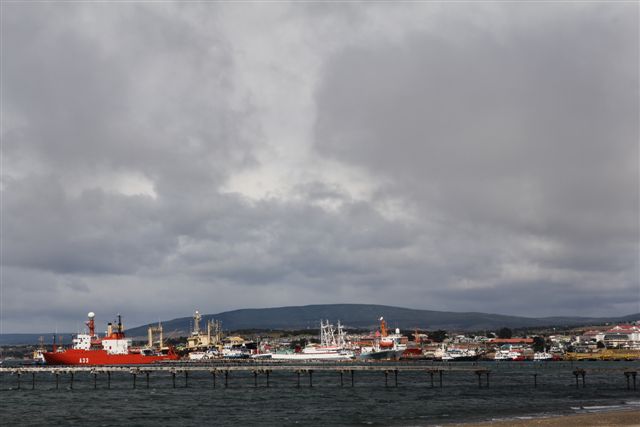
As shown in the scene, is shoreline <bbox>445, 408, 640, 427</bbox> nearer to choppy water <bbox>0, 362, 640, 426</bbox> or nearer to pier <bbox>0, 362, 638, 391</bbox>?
choppy water <bbox>0, 362, 640, 426</bbox>

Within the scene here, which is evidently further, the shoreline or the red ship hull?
the red ship hull

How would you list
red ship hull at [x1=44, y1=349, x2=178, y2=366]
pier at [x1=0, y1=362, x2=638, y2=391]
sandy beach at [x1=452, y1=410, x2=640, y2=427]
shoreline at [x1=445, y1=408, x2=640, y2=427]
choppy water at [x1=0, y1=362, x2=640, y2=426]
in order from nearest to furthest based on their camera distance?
sandy beach at [x1=452, y1=410, x2=640, y2=427], shoreline at [x1=445, y1=408, x2=640, y2=427], choppy water at [x1=0, y1=362, x2=640, y2=426], pier at [x1=0, y1=362, x2=638, y2=391], red ship hull at [x1=44, y1=349, x2=178, y2=366]

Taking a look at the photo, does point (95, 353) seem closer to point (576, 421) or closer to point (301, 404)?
point (301, 404)

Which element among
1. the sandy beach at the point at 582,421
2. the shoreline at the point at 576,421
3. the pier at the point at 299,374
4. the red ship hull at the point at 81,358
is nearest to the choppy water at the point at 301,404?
the pier at the point at 299,374

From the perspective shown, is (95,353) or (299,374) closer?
(299,374)

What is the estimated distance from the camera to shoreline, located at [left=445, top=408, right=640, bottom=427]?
170ft

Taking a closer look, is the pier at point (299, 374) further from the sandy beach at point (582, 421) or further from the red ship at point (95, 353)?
the sandy beach at point (582, 421)

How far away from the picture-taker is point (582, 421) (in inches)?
2117

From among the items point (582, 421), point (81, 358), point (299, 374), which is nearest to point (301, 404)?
point (299, 374)

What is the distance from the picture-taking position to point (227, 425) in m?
60.6

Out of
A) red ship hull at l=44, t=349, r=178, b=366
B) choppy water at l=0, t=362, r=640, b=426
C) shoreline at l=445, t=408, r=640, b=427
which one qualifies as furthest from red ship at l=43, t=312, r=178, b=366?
shoreline at l=445, t=408, r=640, b=427

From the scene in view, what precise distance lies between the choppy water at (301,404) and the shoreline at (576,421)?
4424 mm

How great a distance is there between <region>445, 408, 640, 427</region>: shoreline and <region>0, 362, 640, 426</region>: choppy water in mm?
4424

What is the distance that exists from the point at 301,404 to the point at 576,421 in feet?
106
